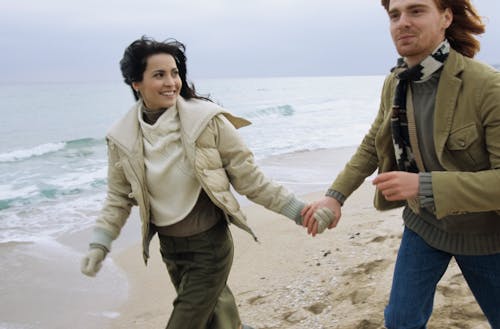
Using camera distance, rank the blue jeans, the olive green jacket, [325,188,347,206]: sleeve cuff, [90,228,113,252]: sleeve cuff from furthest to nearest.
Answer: [90,228,113,252]: sleeve cuff, [325,188,347,206]: sleeve cuff, the blue jeans, the olive green jacket

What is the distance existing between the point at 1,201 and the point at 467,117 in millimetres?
10143

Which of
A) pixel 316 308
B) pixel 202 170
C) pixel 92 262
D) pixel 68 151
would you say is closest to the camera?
pixel 202 170

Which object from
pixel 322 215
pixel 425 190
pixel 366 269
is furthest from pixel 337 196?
pixel 366 269

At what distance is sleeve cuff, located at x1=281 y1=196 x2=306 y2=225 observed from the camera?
3080 mm

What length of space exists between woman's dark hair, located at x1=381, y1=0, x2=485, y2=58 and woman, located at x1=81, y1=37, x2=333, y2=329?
3.85 feet

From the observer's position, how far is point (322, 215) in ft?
9.62

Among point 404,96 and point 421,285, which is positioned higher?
point 404,96

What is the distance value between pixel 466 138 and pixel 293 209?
1.26m

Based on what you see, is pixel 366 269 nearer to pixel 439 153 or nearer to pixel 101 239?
pixel 101 239

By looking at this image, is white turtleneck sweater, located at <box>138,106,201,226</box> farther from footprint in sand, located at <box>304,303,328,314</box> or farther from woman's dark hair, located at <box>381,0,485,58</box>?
footprint in sand, located at <box>304,303,328,314</box>

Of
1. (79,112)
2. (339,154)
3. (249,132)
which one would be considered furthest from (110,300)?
(79,112)

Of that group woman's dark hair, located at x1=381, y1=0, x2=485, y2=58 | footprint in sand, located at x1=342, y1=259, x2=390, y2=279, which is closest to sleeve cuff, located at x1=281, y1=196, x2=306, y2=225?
woman's dark hair, located at x1=381, y1=0, x2=485, y2=58

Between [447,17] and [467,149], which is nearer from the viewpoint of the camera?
[467,149]

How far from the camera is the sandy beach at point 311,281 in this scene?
3742mm
